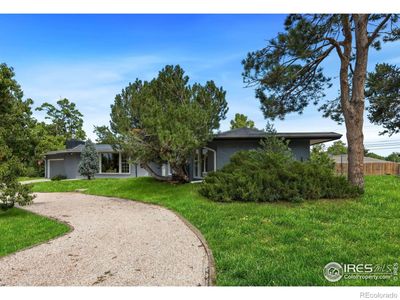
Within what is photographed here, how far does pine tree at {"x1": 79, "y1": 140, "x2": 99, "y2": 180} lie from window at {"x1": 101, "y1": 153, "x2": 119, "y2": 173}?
5.94 ft

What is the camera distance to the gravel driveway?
334 cm

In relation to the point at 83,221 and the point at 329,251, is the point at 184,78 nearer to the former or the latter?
the point at 83,221

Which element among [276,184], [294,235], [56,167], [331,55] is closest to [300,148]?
[331,55]

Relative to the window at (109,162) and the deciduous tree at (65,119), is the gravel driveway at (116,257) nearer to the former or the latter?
the window at (109,162)

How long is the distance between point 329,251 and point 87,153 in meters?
Result: 16.3

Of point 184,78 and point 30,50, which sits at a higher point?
point 184,78

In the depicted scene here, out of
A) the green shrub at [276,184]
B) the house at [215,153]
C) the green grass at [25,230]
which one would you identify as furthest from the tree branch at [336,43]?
the green grass at [25,230]

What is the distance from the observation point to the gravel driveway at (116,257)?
334 cm

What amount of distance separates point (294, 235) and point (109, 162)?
55.1 ft

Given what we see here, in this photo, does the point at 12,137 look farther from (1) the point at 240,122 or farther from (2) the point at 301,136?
(1) the point at 240,122

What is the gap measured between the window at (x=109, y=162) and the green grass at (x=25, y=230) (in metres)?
11.6

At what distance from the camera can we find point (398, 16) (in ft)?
24.3

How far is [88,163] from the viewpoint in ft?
57.3
